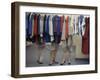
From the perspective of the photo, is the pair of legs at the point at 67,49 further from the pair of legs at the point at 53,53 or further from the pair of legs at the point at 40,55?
the pair of legs at the point at 40,55

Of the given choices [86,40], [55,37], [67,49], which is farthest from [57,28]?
[86,40]

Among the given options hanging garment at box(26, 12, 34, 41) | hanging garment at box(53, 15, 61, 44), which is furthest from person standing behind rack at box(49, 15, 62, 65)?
hanging garment at box(26, 12, 34, 41)

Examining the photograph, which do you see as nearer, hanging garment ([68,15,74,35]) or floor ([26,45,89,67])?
floor ([26,45,89,67])

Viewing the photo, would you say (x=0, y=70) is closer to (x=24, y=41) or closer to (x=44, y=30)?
(x=24, y=41)

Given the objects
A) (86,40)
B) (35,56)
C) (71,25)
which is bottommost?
(35,56)

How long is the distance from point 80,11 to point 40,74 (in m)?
0.62

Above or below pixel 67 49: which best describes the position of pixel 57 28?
above

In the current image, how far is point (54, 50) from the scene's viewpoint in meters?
1.98

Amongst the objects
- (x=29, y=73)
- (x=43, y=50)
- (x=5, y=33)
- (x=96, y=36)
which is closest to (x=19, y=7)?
(x=5, y=33)

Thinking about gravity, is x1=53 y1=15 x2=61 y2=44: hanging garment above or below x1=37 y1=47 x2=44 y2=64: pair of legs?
above

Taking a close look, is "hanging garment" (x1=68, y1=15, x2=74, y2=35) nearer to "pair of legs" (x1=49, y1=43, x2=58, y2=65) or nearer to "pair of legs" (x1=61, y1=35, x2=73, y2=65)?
"pair of legs" (x1=61, y1=35, x2=73, y2=65)

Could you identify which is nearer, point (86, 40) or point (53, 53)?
point (53, 53)

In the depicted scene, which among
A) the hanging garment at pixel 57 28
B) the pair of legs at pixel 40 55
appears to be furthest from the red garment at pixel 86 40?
the pair of legs at pixel 40 55

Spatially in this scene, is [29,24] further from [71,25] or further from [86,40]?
[86,40]
